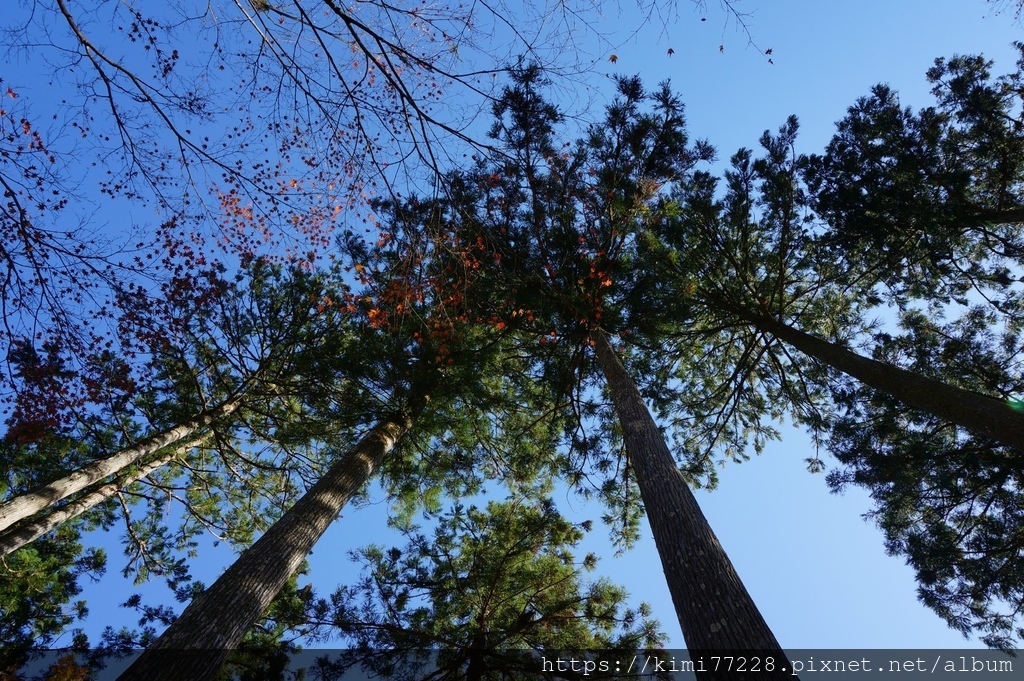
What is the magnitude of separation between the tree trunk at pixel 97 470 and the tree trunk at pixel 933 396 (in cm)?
868

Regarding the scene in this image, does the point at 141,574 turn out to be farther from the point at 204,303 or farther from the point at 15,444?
the point at 204,303

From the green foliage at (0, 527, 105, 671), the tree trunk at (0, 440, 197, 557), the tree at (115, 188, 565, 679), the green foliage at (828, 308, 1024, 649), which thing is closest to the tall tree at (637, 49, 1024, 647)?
the green foliage at (828, 308, 1024, 649)

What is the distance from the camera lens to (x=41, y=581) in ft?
24.9

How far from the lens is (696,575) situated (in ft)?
10.9

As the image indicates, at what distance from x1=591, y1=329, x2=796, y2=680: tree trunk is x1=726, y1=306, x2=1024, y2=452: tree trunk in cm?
293

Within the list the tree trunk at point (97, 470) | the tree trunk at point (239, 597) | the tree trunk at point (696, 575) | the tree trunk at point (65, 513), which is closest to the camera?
the tree trunk at point (696, 575)

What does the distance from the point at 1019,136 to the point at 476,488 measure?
9.82 m

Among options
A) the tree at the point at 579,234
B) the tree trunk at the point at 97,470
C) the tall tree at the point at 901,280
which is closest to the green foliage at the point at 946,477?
the tall tree at the point at 901,280

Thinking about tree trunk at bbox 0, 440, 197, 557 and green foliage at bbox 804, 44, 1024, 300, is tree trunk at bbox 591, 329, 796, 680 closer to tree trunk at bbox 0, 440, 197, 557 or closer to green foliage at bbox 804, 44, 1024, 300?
green foliage at bbox 804, 44, 1024, 300

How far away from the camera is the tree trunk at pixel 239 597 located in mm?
3656

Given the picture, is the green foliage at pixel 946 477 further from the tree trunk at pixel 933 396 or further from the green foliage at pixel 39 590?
the green foliage at pixel 39 590

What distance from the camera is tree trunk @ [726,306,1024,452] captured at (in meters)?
4.52

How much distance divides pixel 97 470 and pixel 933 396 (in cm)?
965

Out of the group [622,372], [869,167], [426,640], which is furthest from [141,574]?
[869,167]
